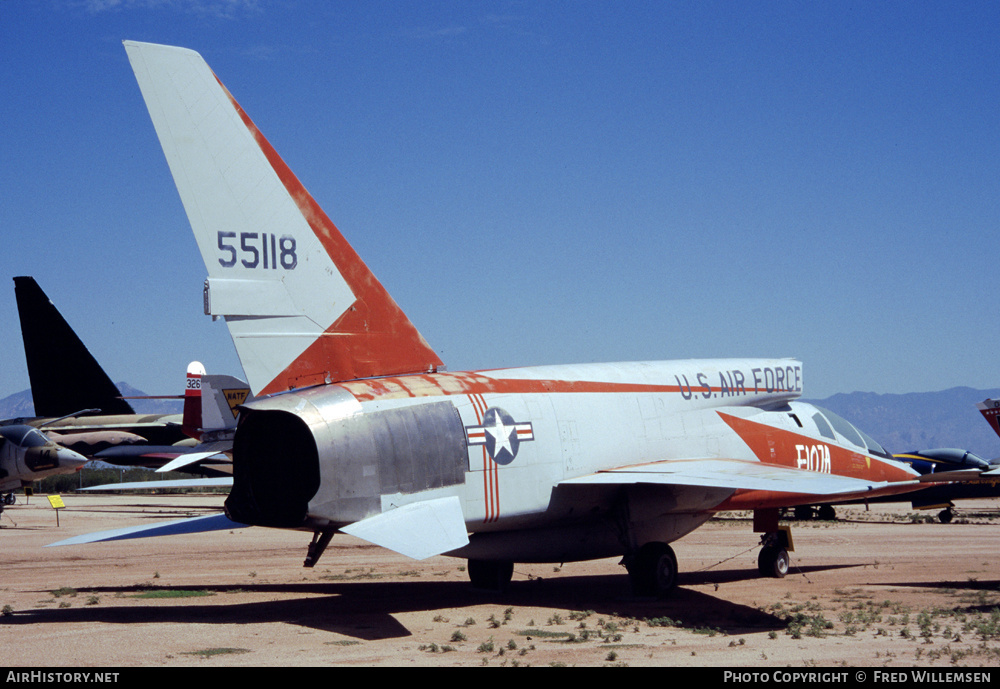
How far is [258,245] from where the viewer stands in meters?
11.6

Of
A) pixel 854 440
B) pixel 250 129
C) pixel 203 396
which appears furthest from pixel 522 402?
pixel 203 396

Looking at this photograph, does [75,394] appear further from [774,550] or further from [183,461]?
[774,550]

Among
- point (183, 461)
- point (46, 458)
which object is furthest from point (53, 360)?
point (183, 461)

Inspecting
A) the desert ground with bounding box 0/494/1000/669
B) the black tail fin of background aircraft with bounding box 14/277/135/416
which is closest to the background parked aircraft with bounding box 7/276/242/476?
the black tail fin of background aircraft with bounding box 14/277/135/416

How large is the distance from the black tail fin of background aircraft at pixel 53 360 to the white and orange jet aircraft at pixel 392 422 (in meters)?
34.7

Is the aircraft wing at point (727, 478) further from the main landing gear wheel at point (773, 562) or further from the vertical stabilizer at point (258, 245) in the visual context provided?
the vertical stabilizer at point (258, 245)

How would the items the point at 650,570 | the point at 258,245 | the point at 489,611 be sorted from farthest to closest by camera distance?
the point at 650,570
the point at 489,611
the point at 258,245

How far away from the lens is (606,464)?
1348 cm

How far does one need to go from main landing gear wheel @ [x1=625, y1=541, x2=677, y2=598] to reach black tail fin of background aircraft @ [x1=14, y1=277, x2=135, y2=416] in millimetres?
35422

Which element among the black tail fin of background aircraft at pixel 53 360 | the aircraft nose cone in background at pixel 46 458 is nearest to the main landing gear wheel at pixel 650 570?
the aircraft nose cone in background at pixel 46 458

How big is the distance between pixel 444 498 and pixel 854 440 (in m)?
9.83

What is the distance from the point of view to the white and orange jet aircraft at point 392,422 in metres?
10.6

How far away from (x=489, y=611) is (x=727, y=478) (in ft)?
12.1

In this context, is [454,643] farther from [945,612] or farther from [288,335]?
[945,612]
